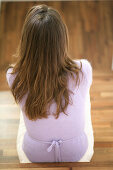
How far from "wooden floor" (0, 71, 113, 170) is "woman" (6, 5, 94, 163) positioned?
0.41m

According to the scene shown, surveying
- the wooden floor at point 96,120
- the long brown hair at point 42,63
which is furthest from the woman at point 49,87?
the wooden floor at point 96,120

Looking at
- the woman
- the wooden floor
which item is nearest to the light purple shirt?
the woman

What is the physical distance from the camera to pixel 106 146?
2230 millimetres

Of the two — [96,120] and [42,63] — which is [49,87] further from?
[96,120]

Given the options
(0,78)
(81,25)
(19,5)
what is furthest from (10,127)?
(19,5)

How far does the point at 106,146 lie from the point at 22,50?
117 centimetres

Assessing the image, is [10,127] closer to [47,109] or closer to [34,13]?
[47,109]

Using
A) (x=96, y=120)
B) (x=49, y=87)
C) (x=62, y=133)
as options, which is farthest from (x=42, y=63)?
(x=96, y=120)

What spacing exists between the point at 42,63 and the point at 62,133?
48 centimetres

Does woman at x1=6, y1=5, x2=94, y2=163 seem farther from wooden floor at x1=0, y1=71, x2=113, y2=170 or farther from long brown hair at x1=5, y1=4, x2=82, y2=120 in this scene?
wooden floor at x1=0, y1=71, x2=113, y2=170

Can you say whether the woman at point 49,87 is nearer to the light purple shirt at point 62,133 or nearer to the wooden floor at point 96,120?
the light purple shirt at point 62,133

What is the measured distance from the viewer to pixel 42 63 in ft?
4.47

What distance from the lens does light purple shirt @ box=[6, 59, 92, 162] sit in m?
1.51

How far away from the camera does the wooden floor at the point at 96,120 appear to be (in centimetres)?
218
